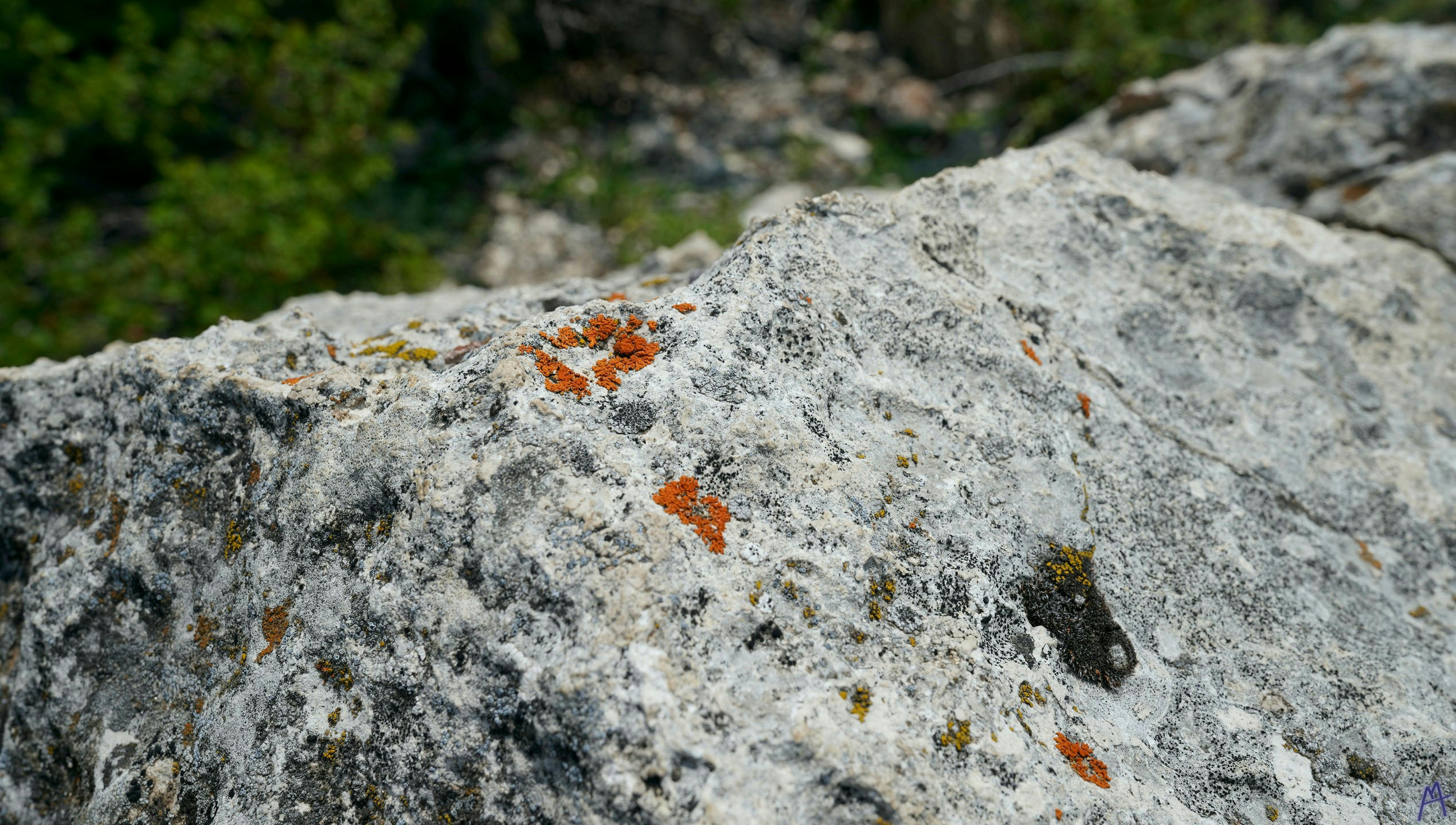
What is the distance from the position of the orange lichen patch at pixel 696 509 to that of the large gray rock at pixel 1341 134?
13.9 feet

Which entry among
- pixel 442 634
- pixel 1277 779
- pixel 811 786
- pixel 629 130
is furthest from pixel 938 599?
pixel 629 130

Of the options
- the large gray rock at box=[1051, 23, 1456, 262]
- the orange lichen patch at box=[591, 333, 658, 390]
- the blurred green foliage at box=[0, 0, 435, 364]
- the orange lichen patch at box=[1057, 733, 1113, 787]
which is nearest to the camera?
the orange lichen patch at box=[1057, 733, 1113, 787]

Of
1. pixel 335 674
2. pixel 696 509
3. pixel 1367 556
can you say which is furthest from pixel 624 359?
pixel 1367 556

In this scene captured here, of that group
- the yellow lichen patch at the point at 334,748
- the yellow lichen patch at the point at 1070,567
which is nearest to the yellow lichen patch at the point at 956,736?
the yellow lichen patch at the point at 1070,567

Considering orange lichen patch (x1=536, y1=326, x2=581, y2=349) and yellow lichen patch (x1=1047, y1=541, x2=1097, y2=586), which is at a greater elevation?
orange lichen patch (x1=536, y1=326, x2=581, y2=349)

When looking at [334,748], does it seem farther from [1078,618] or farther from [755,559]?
[1078,618]

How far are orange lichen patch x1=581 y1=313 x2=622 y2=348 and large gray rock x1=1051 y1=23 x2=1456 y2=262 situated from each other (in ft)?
13.9

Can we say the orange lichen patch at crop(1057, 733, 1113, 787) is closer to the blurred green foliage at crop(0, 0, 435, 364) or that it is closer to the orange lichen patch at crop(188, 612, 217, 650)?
the orange lichen patch at crop(188, 612, 217, 650)

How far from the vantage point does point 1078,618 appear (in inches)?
92.0

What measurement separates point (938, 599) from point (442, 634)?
4.42 ft

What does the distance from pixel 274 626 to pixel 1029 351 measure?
264 centimetres

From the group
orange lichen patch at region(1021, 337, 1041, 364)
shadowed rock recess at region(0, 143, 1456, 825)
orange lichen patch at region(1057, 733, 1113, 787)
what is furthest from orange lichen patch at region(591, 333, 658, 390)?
orange lichen patch at region(1057, 733, 1113, 787)

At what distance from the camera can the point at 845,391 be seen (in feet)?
8.16

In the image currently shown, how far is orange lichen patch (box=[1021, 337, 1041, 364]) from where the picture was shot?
2842 millimetres
